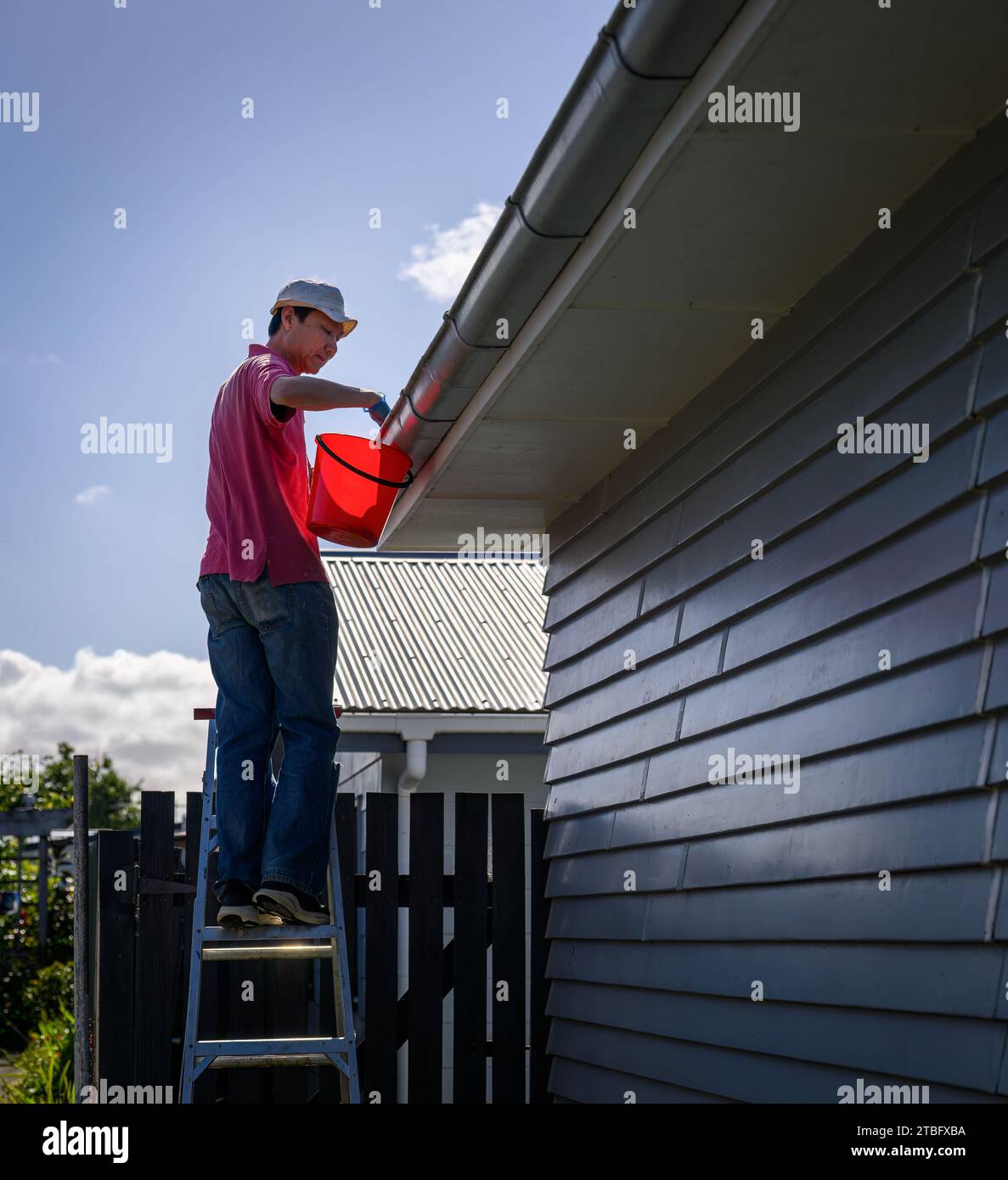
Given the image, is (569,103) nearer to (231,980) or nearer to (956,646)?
(956,646)

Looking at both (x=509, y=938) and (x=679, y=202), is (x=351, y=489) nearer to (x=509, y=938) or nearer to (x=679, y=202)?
(x=679, y=202)

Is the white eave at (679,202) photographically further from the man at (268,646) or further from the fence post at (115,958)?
the fence post at (115,958)

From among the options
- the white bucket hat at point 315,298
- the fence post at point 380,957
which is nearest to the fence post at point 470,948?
the fence post at point 380,957

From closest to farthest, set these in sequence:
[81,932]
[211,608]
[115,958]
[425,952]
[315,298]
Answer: [211,608], [315,298], [115,958], [81,932], [425,952]

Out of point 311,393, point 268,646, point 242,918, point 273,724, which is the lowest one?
point 242,918

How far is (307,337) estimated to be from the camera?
4.31 metres

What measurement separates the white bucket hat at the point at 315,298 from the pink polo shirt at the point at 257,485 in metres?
0.19

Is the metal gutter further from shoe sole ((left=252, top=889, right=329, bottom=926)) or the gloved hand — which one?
shoe sole ((left=252, top=889, right=329, bottom=926))

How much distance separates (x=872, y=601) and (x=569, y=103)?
1.39m

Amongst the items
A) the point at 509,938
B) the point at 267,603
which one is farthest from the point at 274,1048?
the point at 509,938

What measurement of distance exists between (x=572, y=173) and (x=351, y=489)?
5.20ft

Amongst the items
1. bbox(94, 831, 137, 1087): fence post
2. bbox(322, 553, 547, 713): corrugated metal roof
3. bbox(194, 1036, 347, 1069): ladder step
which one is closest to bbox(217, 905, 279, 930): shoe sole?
bbox(194, 1036, 347, 1069): ladder step
